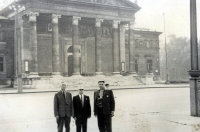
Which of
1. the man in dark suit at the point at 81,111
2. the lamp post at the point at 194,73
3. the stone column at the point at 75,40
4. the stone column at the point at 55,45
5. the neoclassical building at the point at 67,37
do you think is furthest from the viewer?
the stone column at the point at 75,40

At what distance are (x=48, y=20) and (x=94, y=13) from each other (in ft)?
22.2

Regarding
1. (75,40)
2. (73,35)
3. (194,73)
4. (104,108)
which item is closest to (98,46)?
(75,40)

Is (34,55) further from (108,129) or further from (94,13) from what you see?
(108,129)

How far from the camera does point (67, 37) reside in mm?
50438

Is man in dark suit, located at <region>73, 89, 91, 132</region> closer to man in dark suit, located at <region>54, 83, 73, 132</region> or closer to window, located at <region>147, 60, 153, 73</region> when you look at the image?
man in dark suit, located at <region>54, 83, 73, 132</region>

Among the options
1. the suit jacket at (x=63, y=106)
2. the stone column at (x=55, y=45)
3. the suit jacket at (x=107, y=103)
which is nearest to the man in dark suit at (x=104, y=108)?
the suit jacket at (x=107, y=103)

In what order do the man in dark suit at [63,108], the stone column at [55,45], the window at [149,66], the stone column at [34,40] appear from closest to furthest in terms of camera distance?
the man in dark suit at [63,108] < the stone column at [34,40] < the stone column at [55,45] < the window at [149,66]

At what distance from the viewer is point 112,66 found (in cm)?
5450

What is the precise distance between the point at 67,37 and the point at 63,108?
41.6 meters

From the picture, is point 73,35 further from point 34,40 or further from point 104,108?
point 104,108

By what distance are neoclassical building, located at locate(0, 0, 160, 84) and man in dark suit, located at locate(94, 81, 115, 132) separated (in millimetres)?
33159

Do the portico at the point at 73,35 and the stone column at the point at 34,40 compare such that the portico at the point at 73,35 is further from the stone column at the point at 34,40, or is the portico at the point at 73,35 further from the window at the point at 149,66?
the window at the point at 149,66

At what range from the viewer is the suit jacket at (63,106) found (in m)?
9.36

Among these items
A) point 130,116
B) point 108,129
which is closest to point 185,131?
point 108,129
